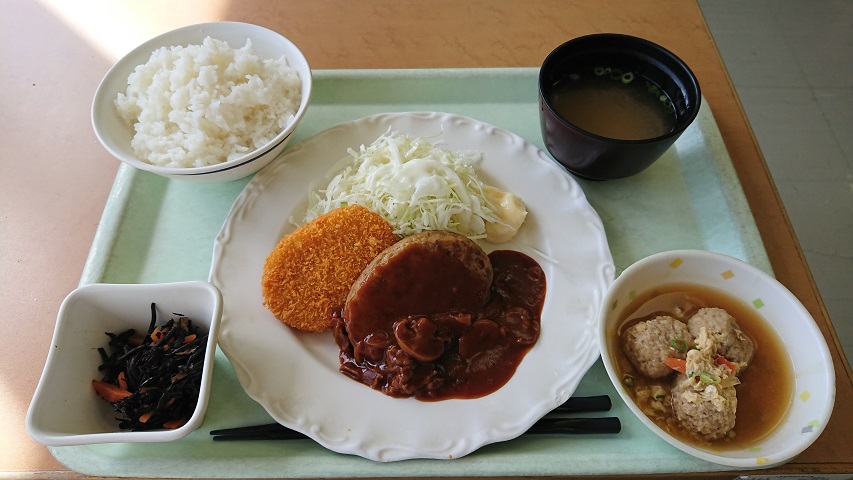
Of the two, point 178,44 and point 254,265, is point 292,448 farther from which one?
point 178,44

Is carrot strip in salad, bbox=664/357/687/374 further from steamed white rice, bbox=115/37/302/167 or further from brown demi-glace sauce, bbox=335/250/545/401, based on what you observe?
steamed white rice, bbox=115/37/302/167

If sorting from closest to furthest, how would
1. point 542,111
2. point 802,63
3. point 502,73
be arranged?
point 542,111, point 502,73, point 802,63

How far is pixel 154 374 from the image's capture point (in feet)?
5.31

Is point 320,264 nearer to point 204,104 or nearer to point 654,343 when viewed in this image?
point 204,104

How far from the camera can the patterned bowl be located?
146 cm

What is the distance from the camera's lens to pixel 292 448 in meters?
1.65

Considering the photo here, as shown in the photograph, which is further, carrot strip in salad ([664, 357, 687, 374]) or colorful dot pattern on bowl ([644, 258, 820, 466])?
carrot strip in salad ([664, 357, 687, 374])

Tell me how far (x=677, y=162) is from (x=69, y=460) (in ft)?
8.40

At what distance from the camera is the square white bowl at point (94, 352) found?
1.46 meters

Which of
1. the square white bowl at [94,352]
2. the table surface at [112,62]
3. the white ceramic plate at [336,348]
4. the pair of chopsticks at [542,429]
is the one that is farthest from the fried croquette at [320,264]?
the table surface at [112,62]

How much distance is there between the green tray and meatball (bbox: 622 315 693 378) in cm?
17

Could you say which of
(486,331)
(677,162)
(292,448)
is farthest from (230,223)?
(677,162)

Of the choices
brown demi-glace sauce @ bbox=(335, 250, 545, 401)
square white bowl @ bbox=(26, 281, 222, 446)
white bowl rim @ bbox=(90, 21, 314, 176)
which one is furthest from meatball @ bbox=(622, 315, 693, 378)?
white bowl rim @ bbox=(90, 21, 314, 176)

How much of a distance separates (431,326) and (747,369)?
1.02 metres
